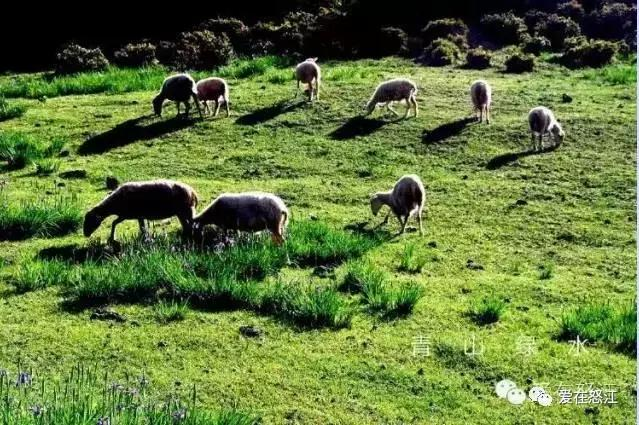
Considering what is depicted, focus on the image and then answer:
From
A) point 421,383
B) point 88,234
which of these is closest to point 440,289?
point 421,383

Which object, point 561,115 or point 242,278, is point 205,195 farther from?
point 561,115

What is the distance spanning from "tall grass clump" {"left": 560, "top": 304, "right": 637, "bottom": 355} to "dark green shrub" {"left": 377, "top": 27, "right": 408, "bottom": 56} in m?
18.6

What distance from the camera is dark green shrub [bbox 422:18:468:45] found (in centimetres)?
2807

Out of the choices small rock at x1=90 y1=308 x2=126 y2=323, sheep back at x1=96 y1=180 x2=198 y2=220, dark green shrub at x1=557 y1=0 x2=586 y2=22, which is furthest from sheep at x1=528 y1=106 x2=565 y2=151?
dark green shrub at x1=557 y1=0 x2=586 y2=22

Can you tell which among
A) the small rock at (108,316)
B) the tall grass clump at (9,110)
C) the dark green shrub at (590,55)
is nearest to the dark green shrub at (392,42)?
the dark green shrub at (590,55)

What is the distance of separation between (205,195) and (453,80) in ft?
32.7

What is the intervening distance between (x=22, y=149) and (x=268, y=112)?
5.38 meters

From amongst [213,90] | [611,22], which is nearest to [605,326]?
[213,90]

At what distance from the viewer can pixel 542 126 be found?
1656cm

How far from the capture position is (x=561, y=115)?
18625 millimetres

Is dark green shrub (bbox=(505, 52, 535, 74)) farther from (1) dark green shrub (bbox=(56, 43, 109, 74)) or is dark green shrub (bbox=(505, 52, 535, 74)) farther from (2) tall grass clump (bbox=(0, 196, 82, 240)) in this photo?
(2) tall grass clump (bbox=(0, 196, 82, 240))

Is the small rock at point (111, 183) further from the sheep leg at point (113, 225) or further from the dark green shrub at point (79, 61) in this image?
the dark green shrub at point (79, 61)

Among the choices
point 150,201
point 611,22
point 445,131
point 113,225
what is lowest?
point 445,131

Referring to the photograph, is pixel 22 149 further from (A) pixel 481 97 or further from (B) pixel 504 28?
(B) pixel 504 28
